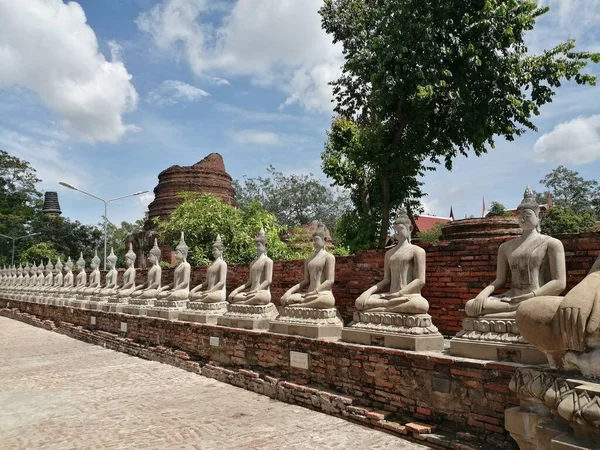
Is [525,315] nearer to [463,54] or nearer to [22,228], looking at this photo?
[463,54]

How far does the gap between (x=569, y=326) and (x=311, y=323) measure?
396cm

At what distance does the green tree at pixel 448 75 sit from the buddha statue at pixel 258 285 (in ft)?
19.2

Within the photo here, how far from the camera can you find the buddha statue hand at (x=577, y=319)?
3.31 metres

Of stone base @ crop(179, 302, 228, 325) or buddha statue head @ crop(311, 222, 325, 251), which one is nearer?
buddha statue head @ crop(311, 222, 325, 251)

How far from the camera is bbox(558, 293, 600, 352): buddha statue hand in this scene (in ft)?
10.9

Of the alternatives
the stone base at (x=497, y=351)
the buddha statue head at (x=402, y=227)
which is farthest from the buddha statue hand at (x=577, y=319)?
the buddha statue head at (x=402, y=227)

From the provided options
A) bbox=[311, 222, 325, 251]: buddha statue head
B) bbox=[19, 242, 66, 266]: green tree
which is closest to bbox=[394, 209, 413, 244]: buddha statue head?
bbox=[311, 222, 325, 251]: buddha statue head

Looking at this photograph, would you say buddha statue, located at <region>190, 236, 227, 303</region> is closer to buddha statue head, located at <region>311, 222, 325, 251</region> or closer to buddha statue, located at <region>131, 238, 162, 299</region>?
buddha statue, located at <region>131, 238, 162, 299</region>

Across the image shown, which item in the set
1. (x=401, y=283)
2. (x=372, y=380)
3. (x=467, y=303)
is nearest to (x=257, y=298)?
(x=401, y=283)

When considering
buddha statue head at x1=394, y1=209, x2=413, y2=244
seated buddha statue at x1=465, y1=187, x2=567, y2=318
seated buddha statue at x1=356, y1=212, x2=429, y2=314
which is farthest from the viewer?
buddha statue head at x1=394, y1=209, x2=413, y2=244

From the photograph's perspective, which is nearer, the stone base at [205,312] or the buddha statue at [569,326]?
the buddha statue at [569,326]

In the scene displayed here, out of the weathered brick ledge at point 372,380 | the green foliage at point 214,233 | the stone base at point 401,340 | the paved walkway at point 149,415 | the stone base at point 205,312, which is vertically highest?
the green foliage at point 214,233

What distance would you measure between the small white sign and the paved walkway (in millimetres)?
540

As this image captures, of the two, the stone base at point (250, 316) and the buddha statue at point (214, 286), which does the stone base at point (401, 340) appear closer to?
the stone base at point (250, 316)
